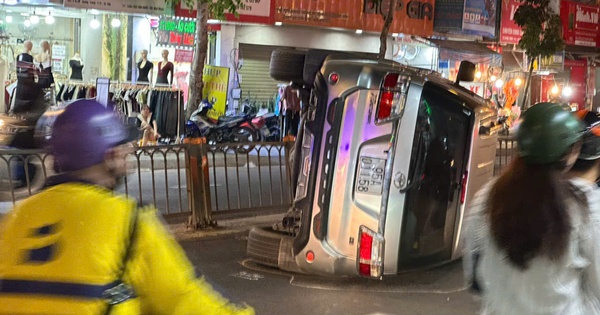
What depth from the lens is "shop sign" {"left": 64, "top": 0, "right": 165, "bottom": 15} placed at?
17.5 m

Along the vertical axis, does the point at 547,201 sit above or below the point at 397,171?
above

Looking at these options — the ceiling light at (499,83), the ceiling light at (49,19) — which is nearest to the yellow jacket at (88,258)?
the ceiling light at (49,19)

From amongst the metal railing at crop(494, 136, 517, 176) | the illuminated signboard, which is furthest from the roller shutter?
the metal railing at crop(494, 136, 517, 176)

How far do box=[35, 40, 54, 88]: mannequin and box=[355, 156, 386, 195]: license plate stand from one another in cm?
1137

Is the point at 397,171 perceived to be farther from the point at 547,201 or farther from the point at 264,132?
the point at 264,132

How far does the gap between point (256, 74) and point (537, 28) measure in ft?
30.5

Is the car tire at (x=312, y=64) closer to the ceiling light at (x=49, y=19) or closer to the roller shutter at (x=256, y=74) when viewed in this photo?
the ceiling light at (x=49, y=19)

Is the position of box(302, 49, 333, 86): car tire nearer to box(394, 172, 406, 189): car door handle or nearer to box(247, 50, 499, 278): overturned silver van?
box(247, 50, 499, 278): overturned silver van

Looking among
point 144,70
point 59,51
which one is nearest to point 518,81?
point 144,70

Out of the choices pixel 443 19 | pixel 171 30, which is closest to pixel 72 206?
pixel 171 30

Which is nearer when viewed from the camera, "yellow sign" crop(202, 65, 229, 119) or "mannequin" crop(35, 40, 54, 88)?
"mannequin" crop(35, 40, 54, 88)

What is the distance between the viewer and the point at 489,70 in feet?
90.5

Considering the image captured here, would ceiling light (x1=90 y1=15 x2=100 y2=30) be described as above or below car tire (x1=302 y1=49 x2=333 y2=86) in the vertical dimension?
above

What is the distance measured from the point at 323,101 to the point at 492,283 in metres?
4.03
